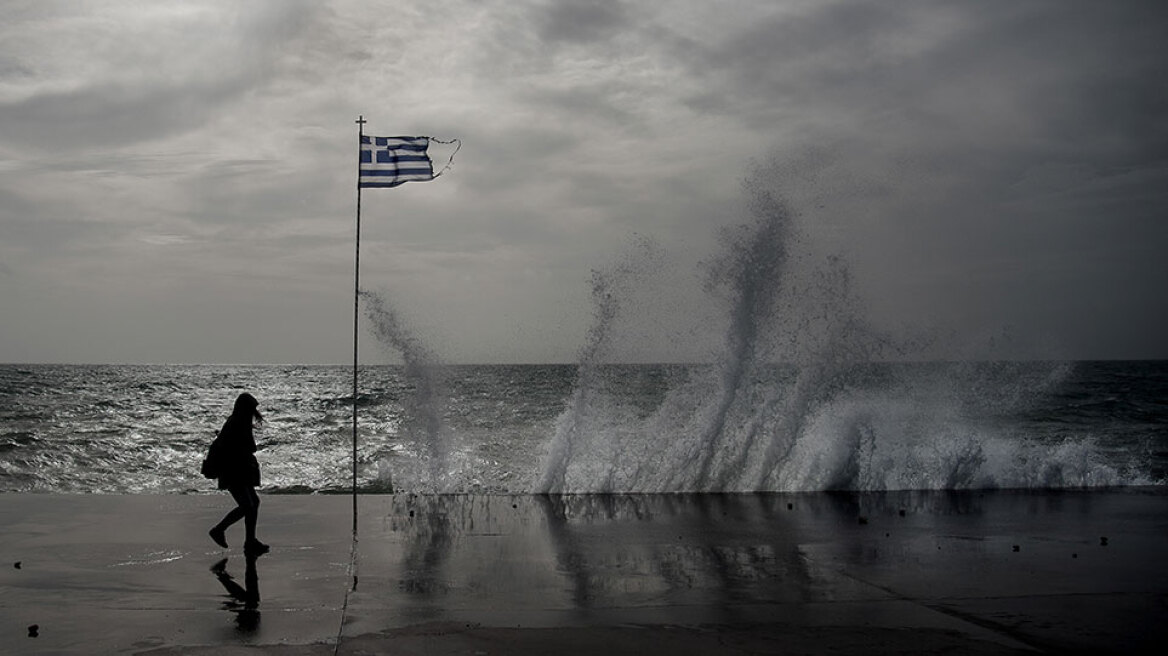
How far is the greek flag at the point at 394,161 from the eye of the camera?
12.4 meters

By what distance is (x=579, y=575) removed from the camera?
8227 millimetres

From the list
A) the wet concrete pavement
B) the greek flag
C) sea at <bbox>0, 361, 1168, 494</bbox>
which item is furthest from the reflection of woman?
sea at <bbox>0, 361, 1168, 494</bbox>

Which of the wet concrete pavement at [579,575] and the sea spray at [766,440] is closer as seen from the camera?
the wet concrete pavement at [579,575]

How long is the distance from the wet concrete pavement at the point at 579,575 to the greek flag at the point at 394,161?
3836 mm

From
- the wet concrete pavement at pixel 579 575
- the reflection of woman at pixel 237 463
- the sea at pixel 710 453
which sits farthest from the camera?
the sea at pixel 710 453

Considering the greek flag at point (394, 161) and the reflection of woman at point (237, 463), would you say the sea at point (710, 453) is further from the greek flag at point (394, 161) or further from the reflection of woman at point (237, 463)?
the reflection of woman at point (237, 463)

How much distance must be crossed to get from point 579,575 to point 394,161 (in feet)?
20.2

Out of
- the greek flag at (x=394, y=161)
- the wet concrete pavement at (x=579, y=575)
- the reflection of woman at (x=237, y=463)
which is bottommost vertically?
the wet concrete pavement at (x=579, y=575)

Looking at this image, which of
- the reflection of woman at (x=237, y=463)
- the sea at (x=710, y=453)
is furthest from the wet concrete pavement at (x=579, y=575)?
the sea at (x=710, y=453)

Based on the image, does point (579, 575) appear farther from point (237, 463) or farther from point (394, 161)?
point (394, 161)

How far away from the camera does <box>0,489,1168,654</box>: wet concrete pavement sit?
6355 millimetres

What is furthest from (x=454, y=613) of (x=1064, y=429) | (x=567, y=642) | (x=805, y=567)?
(x=1064, y=429)

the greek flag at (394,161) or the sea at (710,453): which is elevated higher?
the greek flag at (394,161)

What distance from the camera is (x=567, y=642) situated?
611 centimetres
